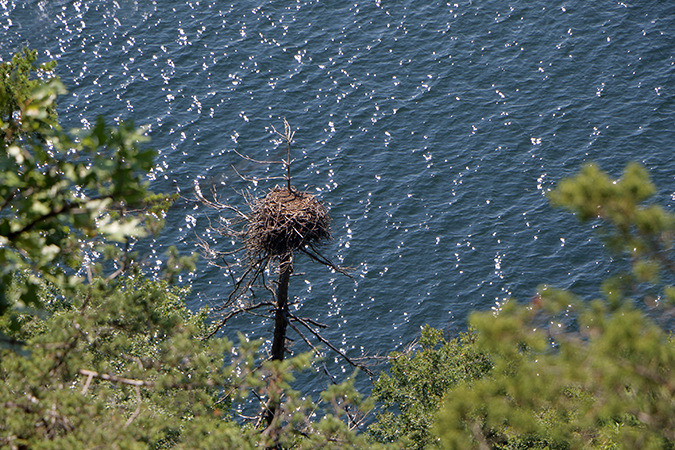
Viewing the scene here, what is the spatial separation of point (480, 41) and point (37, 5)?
108 feet

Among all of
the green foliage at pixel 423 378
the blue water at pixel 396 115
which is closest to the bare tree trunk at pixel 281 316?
the green foliage at pixel 423 378

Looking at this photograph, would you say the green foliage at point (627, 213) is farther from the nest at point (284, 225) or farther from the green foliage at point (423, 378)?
the green foliage at point (423, 378)

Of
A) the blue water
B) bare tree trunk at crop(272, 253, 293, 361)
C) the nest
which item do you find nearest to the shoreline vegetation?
the nest

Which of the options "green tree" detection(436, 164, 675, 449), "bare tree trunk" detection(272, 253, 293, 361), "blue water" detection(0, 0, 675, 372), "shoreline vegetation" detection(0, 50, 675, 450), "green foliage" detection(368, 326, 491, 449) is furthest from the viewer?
"blue water" detection(0, 0, 675, 372)

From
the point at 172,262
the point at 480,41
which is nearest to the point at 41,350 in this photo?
the point at 172,262

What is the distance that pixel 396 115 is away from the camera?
149 feet

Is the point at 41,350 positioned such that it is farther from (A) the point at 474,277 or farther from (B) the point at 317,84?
(B) the point at 317,84

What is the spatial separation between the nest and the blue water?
15.8 meters

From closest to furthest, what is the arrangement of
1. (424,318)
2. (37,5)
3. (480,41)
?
(424,318)
(480,41)
(37,5)

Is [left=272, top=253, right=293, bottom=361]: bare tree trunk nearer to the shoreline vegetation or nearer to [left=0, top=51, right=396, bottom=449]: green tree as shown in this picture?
[left=0, top=51, right=396, bottom=449]: green tree

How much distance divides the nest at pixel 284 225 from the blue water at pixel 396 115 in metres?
15.8

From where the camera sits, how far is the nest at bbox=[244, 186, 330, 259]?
18125 mm

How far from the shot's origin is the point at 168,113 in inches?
1809

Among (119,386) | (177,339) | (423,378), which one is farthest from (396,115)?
(119,386)
